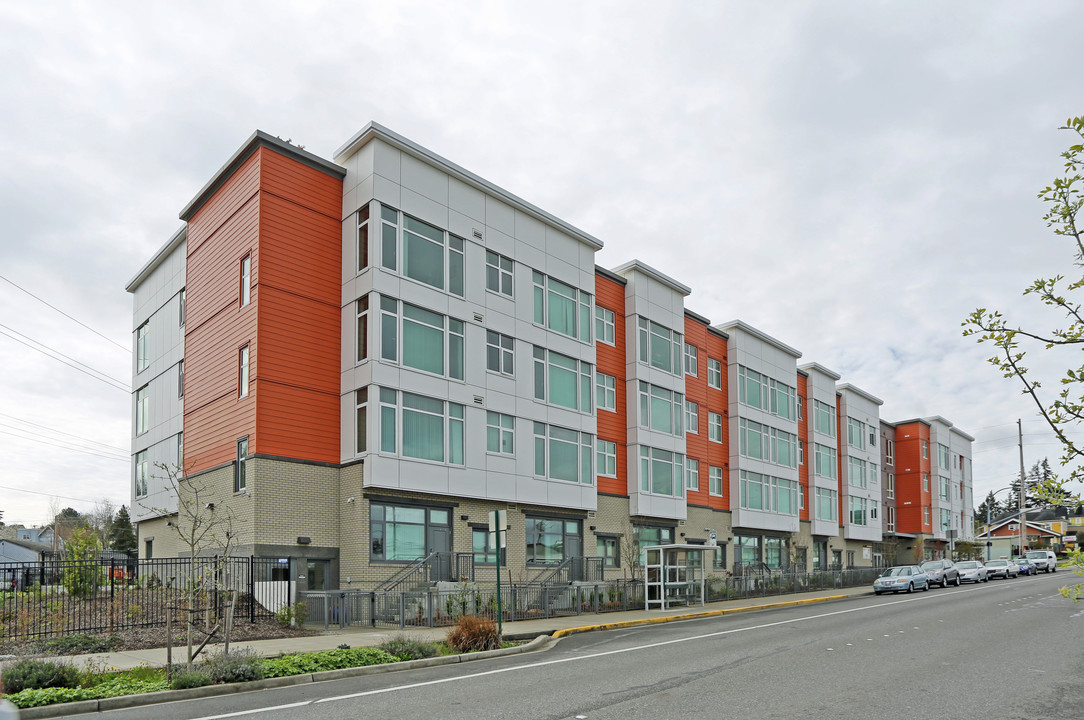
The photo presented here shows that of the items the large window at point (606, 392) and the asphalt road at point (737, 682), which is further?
the large window at point (606, 392)

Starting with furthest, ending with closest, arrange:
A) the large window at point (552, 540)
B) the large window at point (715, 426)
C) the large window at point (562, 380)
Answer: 1. the large window at point (715, 426)
2. the large window at point (562, 380)
3. the large window at point (552, 540)

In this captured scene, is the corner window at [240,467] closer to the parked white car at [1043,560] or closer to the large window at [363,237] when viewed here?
the large window at [363,237]

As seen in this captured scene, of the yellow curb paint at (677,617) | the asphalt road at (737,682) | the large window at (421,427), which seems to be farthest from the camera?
the large window at (421,427)

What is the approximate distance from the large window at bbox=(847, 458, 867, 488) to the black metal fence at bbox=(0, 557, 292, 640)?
155 ft

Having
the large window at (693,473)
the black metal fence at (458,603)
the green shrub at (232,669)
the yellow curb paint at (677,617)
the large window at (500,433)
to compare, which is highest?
the large window at (500,433)

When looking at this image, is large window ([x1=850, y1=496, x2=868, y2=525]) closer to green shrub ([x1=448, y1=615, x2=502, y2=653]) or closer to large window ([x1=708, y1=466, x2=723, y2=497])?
large window ([x1=708, y1=466, x2=723, y2=497])

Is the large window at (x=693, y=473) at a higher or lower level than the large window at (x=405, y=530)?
higher

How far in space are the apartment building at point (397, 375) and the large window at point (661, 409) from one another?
0.12m

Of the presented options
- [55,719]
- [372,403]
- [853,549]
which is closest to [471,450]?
[372,403]

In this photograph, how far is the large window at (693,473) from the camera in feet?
148

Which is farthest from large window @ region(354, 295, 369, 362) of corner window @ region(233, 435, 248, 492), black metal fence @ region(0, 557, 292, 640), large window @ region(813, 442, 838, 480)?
large window @ region(813, 442, 838, 480)

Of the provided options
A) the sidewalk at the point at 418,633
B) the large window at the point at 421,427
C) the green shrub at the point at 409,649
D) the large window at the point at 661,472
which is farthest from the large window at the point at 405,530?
the large window at the point at 661,472

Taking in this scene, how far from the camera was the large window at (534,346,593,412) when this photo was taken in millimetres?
34625

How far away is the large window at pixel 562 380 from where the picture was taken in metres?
34.6
